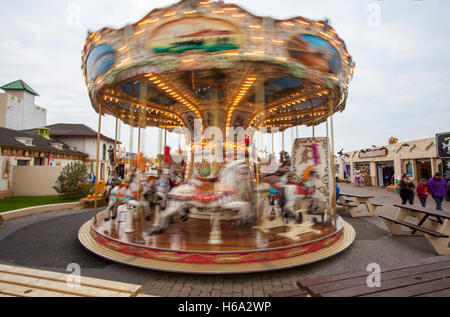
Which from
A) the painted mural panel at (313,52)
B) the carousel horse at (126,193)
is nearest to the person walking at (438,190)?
the painted mural panel at (313,52)

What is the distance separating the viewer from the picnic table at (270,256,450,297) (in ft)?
6.01

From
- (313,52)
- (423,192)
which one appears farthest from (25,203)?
(423,192)

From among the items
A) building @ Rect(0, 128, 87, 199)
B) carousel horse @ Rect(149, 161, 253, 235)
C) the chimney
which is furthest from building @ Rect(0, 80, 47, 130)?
carousel horse @ Rect(149, 161, 253, 235)

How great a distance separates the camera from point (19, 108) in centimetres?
2372

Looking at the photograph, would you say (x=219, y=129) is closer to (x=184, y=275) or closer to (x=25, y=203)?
A: (x=184, y=275)

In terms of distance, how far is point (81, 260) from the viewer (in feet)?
12.3

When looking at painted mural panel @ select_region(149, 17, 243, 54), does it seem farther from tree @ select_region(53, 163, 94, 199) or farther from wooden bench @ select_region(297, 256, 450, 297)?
tree @ select_region(53, 163, 94, 199)

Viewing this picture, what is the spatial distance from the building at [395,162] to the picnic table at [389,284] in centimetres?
1152

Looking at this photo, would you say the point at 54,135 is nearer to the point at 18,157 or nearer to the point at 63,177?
the point at 18,157

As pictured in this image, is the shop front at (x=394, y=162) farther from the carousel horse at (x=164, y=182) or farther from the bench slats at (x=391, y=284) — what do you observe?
the bench slats at (x=391, y=284)

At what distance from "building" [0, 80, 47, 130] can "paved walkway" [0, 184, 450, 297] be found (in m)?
23.8

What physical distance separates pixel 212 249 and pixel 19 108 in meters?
30.5

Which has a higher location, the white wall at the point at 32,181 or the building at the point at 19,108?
the building at the point at 19,108

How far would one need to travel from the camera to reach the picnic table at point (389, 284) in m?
1.83
